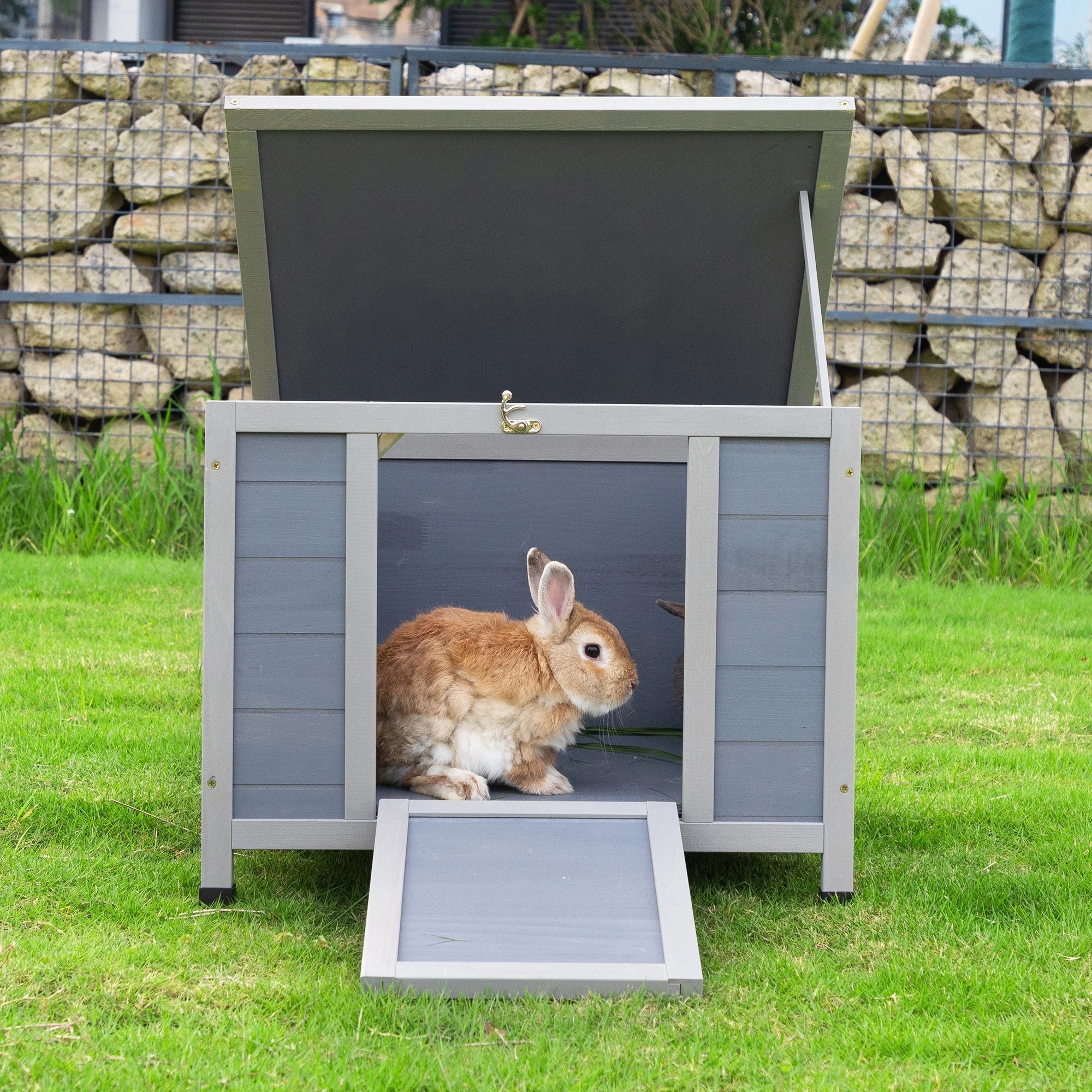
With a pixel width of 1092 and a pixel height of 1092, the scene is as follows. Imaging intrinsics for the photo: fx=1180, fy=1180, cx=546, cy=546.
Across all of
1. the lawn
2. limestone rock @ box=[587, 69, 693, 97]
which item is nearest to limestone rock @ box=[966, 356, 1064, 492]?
limestone rock @ box=[587, 69, 693, 97]

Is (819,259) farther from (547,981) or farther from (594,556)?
(547,981)

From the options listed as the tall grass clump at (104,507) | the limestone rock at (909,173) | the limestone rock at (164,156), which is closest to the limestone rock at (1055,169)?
the limestone rock at (909,173)

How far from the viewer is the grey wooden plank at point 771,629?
2.16m

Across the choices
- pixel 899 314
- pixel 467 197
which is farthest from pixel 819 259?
pixel 899 314

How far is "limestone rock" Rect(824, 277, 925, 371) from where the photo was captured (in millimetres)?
5914

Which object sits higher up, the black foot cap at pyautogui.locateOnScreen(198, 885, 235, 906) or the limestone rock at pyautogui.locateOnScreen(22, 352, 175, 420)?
the limestone rock at pyautogui.locateOnScreen(22, 352, 175, 420)

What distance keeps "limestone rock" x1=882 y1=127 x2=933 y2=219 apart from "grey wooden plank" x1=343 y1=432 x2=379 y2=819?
4.66m

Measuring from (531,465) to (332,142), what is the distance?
1182 mm

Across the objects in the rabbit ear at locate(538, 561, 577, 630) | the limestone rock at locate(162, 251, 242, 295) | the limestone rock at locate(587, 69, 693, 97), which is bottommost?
the rabbit ear at locate(538, 561, 577, 630)

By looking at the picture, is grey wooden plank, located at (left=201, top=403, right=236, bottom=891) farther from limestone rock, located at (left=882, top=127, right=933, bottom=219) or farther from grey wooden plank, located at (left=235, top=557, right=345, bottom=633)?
limestone rock, located at (left=882, top=127, right=933, bottom=219)

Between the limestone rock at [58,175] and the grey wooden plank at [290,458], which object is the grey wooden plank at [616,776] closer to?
the grey wooden plank at [290,458]

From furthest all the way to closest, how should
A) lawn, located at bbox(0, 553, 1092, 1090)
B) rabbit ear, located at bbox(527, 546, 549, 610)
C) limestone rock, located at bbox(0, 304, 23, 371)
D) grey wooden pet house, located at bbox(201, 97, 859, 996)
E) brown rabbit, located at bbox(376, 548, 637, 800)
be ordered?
limestone rock, located at bbox(0, 304, 23, 371) < rabbit ear, located at bbox(527, 546, 549, 610) < brown rabbit, located at bbox(376, 548, 637, 800) < grey wooden pet house, located at bbox(201, 97, 859, 996) < lawn, located at bbox(0, 553, 1092, 1090)

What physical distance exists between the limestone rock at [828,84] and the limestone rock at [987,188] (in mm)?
495

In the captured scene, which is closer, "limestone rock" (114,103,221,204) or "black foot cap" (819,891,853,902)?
"black foot cap" (819,891,853,902)
